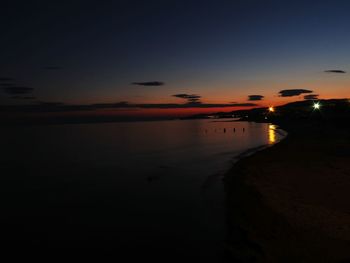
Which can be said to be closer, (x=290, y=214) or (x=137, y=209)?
(x=290, y=214)

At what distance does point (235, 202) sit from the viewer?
20.9 meters

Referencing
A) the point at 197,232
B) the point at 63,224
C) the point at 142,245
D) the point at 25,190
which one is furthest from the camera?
the point at 25,190

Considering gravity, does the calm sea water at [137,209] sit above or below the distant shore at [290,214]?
below

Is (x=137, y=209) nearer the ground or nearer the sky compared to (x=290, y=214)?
nearer the ground

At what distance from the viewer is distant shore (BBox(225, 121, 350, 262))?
1262cm

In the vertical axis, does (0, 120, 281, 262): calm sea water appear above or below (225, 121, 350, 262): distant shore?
below

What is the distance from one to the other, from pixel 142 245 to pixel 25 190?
19.5 meters

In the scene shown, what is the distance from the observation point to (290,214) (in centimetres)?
1684

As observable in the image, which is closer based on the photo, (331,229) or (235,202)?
(331,229)

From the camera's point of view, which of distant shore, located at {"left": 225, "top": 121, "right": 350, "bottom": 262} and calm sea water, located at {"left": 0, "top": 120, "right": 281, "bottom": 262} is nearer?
distant shore, located at {"left": 225, "top": 121, "right": 350, "bottom": 262}

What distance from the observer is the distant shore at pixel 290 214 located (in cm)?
1262

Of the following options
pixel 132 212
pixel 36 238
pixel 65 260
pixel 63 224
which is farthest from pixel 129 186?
pixel 65 260

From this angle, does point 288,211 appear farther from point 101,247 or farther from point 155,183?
point 155,183

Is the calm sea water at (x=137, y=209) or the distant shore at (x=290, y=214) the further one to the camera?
the calm sea water at (x=137, y=209)
